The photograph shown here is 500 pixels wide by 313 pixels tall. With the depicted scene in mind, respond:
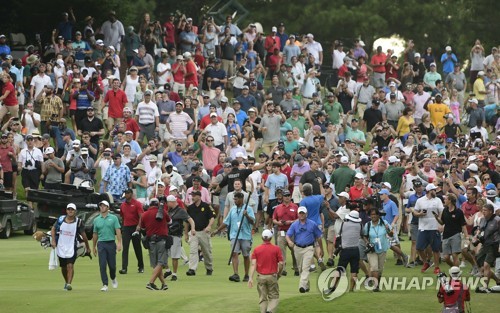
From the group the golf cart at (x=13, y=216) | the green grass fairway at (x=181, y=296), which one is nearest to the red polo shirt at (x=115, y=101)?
the golf cart at (x=13, y=216)

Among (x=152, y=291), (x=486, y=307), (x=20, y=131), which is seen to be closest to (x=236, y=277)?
(x=152, y=291)

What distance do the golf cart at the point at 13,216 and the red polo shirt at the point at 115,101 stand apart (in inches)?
224

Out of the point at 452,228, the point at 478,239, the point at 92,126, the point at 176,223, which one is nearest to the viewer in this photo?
A: the point at 478,239

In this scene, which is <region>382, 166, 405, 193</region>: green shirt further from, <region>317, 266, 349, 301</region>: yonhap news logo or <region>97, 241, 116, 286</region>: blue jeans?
<region>97, 241, 116, 286</region>: blue jeans

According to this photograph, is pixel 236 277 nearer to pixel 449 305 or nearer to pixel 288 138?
pixel 449 305

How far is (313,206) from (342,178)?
3.46 metres

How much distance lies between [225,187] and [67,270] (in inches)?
325

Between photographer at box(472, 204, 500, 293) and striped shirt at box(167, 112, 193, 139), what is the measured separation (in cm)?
1300

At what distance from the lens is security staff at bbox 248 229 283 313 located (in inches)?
967

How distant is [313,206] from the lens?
2934cm

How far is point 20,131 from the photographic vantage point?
3866cm

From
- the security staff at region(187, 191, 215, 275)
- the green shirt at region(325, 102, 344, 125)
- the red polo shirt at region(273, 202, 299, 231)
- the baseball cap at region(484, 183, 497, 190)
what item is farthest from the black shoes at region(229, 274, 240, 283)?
the green shirt at region(325, 102, 344, 125)

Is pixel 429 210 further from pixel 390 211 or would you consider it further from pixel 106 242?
pixel 106 242

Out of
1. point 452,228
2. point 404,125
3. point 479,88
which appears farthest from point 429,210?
point 479,88
